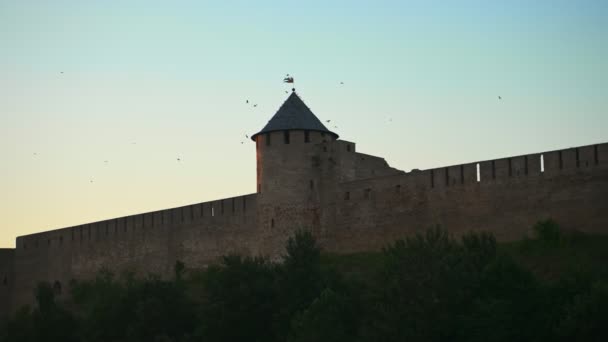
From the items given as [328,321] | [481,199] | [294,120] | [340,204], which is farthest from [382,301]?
[294,120]

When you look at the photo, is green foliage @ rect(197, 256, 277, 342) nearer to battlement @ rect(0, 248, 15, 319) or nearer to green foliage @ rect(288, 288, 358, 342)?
green foliage @ rect(288, 288, 358, 342)

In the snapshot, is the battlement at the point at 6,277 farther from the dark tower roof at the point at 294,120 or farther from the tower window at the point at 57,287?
the dark tower roof at the point at 294,120

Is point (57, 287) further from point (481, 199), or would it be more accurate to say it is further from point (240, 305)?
point (481, 199)

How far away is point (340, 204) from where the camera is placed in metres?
42.7

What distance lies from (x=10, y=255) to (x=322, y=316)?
3098 centimetres

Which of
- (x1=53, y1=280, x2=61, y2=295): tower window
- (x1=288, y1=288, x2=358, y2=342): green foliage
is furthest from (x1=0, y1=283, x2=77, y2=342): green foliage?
(x1=288, y1=288, x2=358, y2=342): green foliage

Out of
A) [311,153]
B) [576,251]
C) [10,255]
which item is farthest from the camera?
[10,255]

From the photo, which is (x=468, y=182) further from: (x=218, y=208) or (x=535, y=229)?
(x=218, y=208)

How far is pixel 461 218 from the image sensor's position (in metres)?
39.2

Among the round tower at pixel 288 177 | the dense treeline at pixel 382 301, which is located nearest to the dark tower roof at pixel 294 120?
the round tower at pixel 288 177

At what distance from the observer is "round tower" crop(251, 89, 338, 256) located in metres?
42.6

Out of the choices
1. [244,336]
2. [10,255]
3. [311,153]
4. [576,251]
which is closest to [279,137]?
[311,153]

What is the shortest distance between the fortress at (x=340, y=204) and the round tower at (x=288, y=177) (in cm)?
4

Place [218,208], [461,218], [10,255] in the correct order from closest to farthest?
1. [461,218]
2. [218,208]
3. [10,255]
